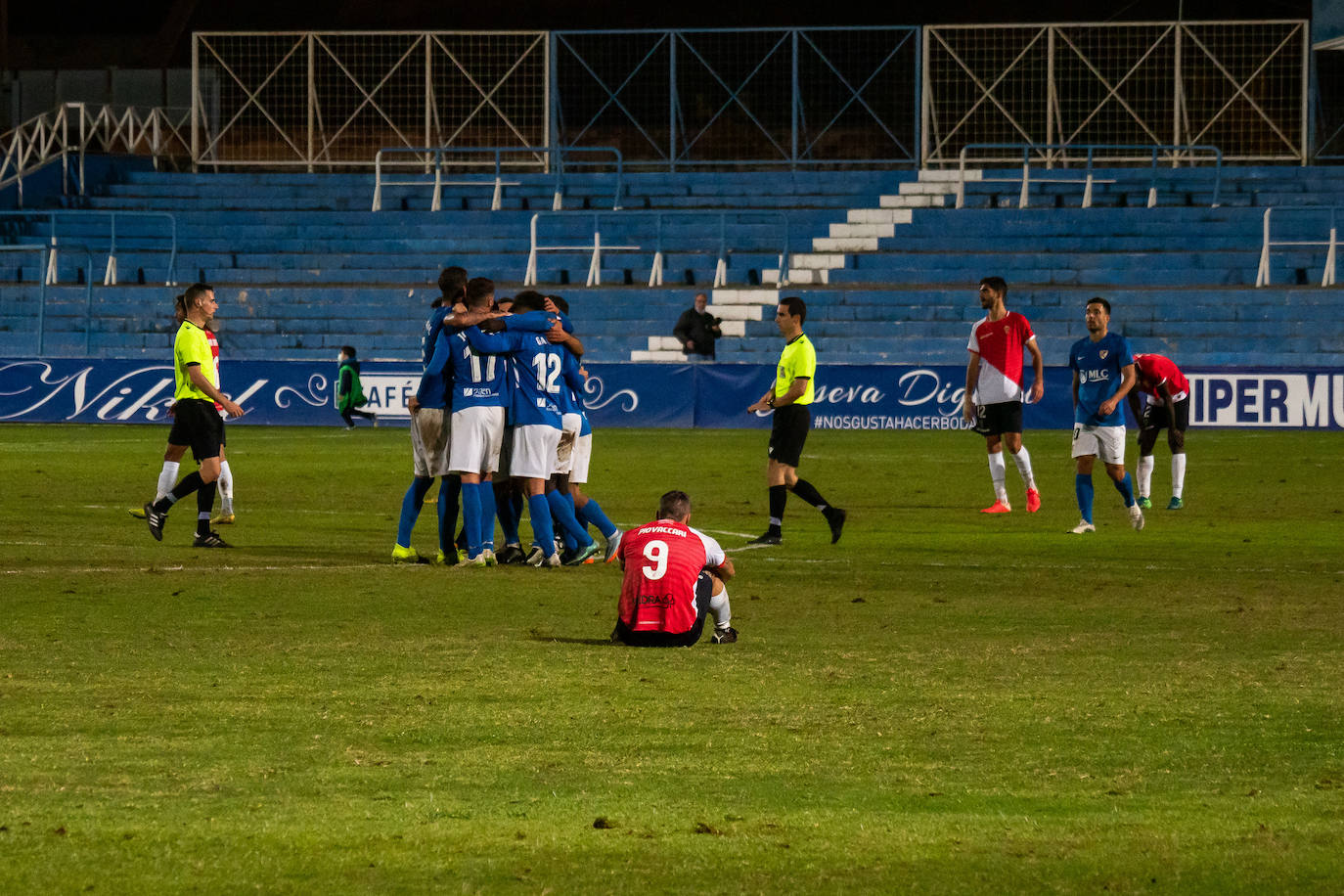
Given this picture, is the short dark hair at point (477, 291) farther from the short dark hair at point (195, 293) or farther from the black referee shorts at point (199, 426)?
the black referee shorts at point (199, 426)

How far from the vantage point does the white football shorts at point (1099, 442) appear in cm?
1465

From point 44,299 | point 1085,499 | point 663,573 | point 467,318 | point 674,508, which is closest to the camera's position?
point 663,573

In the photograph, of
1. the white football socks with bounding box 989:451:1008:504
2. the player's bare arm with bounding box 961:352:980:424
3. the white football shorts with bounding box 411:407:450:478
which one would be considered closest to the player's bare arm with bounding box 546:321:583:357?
the white football shorts with bounding box 411:407:450:478

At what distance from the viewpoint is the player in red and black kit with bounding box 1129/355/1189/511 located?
1678 centimetres

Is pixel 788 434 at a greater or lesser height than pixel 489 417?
greater

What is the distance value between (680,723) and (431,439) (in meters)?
5.57

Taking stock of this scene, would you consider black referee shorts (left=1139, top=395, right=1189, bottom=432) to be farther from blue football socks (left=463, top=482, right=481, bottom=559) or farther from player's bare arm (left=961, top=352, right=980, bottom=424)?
blue football socks (left=463, top=482, right=481, bottom=559)

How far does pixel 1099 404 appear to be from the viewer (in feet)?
48.1

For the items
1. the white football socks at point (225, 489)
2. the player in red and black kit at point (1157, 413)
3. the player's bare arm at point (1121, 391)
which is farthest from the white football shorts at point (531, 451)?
the player in red and black kit at point (1157, 413)

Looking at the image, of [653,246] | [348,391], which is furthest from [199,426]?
[653,246]

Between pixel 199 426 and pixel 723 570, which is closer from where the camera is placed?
pixel 723 570

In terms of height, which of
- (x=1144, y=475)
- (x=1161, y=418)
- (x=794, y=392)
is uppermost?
(x=1161, y=418)

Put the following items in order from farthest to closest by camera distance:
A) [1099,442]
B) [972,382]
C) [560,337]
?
[972,382] < [1099,442] < [560,337]

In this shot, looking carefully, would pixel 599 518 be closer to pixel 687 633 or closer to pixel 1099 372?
pixel 687 633
